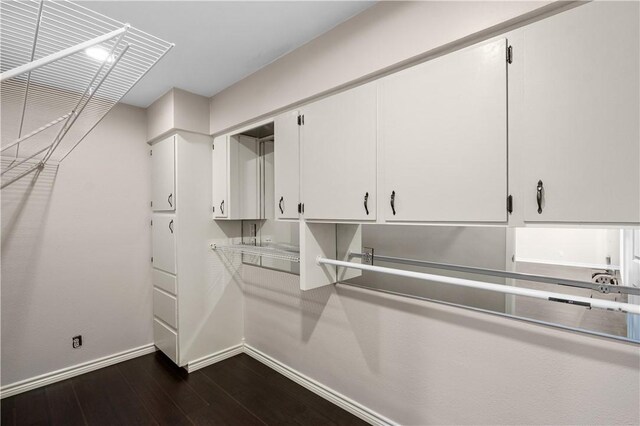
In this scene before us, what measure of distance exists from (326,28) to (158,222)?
238 centimetres

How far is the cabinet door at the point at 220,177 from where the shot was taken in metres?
2.79

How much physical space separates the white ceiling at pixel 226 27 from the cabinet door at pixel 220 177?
2.08ft

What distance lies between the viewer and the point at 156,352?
A: 3178 millimetres

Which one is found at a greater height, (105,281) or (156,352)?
(105,281)

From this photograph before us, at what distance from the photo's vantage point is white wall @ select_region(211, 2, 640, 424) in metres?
1.29

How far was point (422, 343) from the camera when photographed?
1791 mm

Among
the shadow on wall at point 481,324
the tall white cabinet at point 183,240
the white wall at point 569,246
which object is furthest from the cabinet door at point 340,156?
the tall white cabinet at point 183,240

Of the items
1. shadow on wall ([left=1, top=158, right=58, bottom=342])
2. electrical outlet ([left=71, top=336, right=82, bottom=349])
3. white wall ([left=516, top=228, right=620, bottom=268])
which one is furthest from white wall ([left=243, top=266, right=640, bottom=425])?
shadow on wall ([left=1, top=158, right=58, bottom=342])

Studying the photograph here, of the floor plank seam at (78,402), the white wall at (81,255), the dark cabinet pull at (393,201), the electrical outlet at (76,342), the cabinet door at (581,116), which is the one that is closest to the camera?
the cabinet door at (581,116)

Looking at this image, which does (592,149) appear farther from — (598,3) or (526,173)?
(598,3)

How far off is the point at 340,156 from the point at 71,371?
3101mm

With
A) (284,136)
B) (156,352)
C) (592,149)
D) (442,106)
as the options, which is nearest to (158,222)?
(156,352)

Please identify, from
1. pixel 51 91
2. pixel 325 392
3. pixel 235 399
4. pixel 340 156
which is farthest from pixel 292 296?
pixel 51 91

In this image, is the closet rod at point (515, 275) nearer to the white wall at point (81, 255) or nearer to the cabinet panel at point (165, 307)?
the cabinet panel at point (165, 307)
